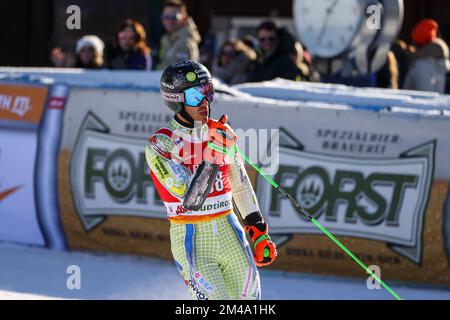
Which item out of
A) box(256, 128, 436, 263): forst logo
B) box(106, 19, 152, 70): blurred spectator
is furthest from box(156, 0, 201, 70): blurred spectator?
box(256, 128, 436, 263): forst logo

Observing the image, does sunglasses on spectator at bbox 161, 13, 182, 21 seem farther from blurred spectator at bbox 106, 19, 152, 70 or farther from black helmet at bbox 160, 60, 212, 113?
black helmet at bbox 160, 60, 212, 113

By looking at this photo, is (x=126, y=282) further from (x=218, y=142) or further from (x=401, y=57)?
(x=401, y=57)

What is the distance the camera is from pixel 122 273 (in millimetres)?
7496

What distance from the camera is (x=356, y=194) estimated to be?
289 inches

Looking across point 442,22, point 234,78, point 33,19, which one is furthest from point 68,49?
point 234,78

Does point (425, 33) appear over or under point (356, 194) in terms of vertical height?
over

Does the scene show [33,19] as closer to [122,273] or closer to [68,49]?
[68,49]

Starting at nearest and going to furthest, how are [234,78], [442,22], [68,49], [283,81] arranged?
1. [283,81]
2. [234,78]
3. [442,22]
4. [68,49]

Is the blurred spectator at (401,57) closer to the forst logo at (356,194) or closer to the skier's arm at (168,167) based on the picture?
the forst logo at (356,194)

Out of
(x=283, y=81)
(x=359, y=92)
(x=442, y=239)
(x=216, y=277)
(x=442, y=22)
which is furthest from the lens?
(x=442, y=22)

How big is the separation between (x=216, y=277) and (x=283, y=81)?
13.9 ft

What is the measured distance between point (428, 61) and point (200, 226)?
5.14 metres

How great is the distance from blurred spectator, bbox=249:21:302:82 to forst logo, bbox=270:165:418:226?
183 cm

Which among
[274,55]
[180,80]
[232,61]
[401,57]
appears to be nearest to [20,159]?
[274,55]
